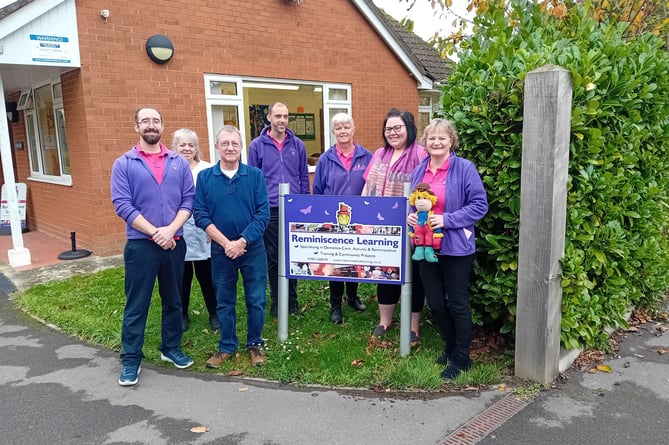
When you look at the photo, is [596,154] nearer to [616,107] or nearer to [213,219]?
[616,107]

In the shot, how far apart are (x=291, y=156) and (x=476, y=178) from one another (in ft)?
6.65

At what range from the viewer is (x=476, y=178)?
3545 mm

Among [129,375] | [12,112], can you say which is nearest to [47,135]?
[12,112]

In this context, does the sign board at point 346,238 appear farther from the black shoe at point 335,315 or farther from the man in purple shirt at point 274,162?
the black shoe at point 335,315

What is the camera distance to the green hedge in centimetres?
365

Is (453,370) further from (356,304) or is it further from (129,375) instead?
(129,375)

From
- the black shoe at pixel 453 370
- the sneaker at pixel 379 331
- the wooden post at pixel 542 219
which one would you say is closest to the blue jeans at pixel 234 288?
the sneaker at pixel 379 331

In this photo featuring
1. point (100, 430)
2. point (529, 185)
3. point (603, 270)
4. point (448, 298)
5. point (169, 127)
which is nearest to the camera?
point (100, 430)

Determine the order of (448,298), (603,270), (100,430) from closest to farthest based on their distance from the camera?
(100,430)
(448,298)
(603,270)

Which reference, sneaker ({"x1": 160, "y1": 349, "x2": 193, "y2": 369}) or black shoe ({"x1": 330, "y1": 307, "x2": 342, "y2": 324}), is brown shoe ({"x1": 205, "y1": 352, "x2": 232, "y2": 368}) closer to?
sneaker ({"x1": 160, "y1": 349, "x2": 193, "y2": 369})

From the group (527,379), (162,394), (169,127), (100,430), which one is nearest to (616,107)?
(527,379)

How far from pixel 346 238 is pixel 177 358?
1659 mm

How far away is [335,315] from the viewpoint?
16.2 ft

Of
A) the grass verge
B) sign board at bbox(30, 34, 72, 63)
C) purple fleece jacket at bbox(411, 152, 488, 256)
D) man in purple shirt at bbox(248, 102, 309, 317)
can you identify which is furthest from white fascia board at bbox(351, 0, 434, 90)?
purple fleece jacket at bbox(411, 152, 488, 256)
